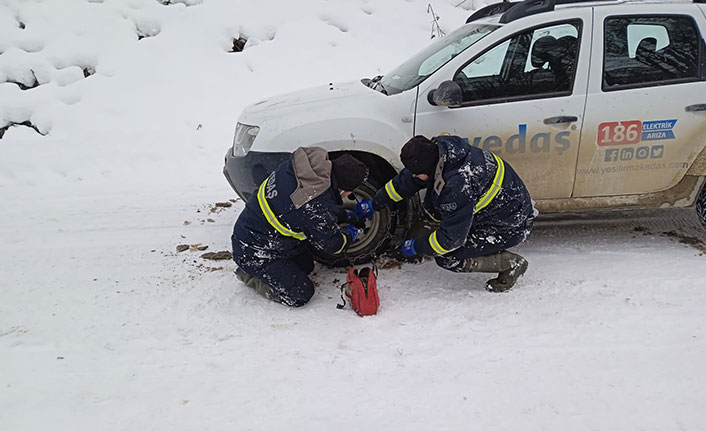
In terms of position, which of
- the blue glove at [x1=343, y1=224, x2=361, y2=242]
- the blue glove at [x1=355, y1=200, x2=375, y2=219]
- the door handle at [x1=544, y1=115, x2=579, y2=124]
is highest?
the door handle at [x1=544, y1=115, x2=579, y2=124]

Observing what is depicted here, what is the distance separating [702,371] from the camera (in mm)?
2484

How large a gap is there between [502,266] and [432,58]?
1652mm

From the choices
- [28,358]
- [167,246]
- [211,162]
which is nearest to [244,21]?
[211,162]

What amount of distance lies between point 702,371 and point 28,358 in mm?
3698

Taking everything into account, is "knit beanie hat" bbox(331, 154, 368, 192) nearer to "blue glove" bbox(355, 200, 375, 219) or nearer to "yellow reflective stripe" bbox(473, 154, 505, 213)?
"blue glove" bbox(355, 200, 375, 219)

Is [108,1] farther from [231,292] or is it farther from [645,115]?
[645,115]

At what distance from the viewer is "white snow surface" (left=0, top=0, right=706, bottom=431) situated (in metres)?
2.35

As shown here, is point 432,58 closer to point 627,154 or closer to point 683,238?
point 627,154

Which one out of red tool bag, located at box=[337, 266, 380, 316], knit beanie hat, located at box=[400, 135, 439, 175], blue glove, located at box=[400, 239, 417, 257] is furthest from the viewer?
blue glove, located at box=[400, 239, 417, 257]

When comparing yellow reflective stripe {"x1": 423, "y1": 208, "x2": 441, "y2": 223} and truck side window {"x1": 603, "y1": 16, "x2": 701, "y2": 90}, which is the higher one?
truck side window {"x1": 603, "y1": 16, "x2": 701, "y2": 90}

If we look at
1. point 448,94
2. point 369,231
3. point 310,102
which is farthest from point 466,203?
point 310,102

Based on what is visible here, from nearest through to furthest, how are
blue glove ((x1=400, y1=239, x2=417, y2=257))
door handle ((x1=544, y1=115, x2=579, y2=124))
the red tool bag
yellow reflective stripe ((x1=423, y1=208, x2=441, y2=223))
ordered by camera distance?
the red tool bag
blue glove ((x1=400, y1=239, x2=417, y2=257))
door handle ((x1=544, y1=115, x2=579, y2=124))
yellow reflective stripe ((x1=423, y1=208, x2=441, y2=223))

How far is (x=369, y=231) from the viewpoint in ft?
11.8

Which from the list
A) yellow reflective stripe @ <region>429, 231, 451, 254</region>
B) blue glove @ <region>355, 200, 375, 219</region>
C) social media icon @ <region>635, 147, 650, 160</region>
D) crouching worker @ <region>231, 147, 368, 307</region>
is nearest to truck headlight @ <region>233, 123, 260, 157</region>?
crouching worker @ <region>231, 147, 368, 307</region>
